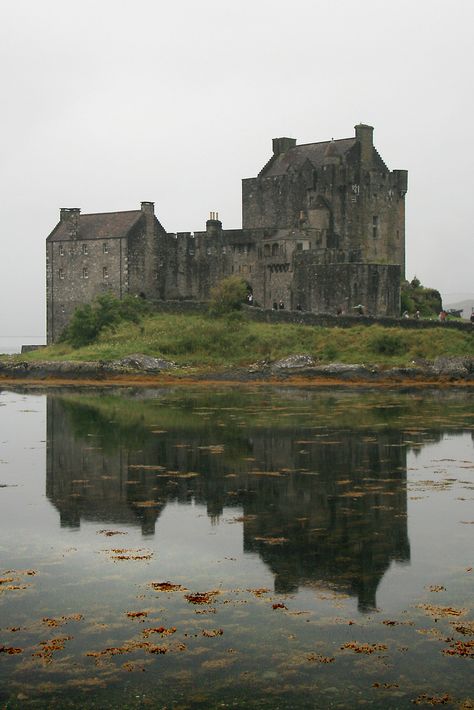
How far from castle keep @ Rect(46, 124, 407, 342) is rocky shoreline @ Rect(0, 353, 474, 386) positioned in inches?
283

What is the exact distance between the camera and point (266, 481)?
24.5m

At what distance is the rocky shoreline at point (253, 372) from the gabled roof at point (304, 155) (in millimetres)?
16573

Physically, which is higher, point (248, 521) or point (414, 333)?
point (414, 333)

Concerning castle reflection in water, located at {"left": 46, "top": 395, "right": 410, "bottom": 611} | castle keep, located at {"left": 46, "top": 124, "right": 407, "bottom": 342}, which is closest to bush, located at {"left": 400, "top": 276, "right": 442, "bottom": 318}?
castle keep, located at {"left": 46, "top": 124, "right": 407, "bottom": 342}

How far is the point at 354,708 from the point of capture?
11141 mm

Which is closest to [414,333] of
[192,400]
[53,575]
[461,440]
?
[192,400]

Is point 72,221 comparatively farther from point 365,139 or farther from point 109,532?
point 109,532

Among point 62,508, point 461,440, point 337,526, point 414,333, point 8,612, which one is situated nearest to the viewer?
point 8,612

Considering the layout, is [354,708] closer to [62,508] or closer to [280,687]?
[280,687]

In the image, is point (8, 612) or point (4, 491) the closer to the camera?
point (8, 612)

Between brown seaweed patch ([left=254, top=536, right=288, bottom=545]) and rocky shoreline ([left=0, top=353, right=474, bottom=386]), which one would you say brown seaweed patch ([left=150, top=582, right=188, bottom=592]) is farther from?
rocky shoreline ([left=0, top=353, right=474, bottom=386])

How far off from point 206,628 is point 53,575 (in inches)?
137

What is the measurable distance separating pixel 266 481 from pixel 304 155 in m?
49.5

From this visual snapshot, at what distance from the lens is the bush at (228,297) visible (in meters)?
64.2
